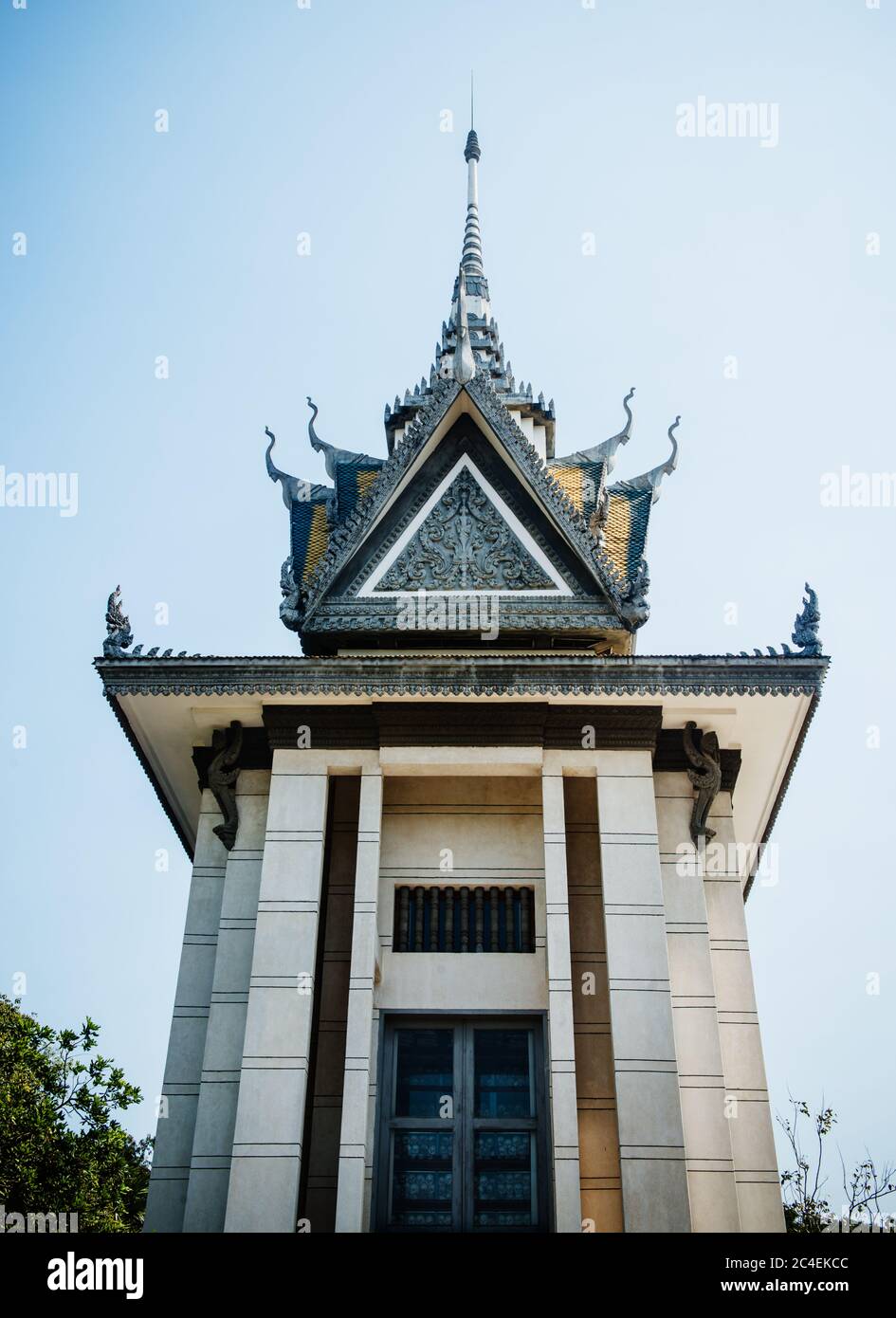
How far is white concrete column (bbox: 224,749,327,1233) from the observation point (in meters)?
11.8

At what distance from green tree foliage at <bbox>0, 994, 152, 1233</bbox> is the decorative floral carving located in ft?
37.3

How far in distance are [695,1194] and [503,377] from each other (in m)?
11.4

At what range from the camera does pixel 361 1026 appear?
12422mm

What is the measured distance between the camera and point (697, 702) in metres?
14.2

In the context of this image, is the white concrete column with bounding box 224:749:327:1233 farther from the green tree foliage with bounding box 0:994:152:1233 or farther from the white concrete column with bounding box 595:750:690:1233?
the green tree foliage with bounding box 0:994:152:1233

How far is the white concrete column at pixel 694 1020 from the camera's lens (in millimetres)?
11859

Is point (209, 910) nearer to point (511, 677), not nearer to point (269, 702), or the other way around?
point (269, 702)

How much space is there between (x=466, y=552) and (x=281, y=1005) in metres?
5.81

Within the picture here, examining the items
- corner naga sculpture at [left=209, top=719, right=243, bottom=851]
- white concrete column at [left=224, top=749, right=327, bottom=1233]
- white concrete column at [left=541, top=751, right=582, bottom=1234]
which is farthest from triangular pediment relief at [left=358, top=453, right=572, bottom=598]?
white concrete column at [left=224, top=749, right=327, bottom=1233]

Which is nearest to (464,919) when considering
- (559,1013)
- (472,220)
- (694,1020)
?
(559,1013)

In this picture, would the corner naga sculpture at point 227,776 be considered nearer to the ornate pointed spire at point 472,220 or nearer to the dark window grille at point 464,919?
the dark window grille at point 464,919

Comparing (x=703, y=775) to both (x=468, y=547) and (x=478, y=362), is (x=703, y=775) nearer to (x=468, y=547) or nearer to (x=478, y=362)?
(x=468, y=547)

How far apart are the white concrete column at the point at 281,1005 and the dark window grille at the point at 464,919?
122 centimetres
